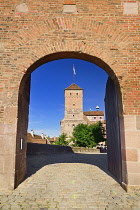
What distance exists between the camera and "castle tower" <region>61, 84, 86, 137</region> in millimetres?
53000

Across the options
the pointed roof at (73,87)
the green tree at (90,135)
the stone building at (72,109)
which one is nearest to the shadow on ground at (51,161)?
the green tree at (90,135)

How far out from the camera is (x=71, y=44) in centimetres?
488

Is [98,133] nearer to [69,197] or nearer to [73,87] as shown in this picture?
[73,87]

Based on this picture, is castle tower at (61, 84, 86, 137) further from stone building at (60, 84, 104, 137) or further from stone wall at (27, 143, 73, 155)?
stone wall at (27, 143, 73, 155)

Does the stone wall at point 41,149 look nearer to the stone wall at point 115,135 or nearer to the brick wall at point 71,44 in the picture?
the stone wall at point 115,135

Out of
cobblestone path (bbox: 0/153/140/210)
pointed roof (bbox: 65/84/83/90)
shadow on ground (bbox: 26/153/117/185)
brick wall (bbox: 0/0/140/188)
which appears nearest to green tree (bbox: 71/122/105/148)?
pointed roof (bbox: 65/84/83/90)

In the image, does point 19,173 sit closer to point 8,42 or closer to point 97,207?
A: point 97,207

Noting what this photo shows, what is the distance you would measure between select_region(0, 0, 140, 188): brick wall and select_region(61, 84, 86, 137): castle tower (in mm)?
48440

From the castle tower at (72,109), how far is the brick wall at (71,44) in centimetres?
4844

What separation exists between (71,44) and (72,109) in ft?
166

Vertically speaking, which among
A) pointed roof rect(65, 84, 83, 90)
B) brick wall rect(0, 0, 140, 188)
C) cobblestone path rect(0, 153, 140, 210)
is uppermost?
pointed roof rect(65, 84, 83, 90)

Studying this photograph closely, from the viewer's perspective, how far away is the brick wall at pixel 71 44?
4.44m

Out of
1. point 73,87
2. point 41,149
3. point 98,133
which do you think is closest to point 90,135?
point 98,133

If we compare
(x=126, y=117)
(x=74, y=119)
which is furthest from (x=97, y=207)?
(x=74, y=119)
